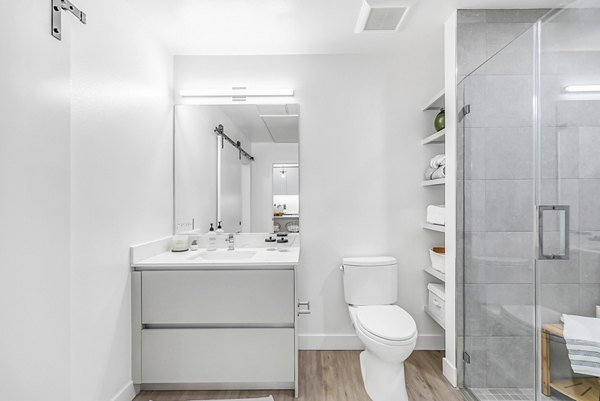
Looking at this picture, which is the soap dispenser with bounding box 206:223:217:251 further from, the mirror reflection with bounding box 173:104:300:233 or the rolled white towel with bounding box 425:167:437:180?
the rolled white towel with bounding box 425:167:437:180

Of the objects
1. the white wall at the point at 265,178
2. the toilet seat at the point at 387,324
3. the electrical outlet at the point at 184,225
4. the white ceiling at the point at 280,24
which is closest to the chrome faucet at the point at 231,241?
the white wall at the point at 265,178

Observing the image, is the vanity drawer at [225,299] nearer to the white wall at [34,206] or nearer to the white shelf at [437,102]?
the white wall at [34,206]

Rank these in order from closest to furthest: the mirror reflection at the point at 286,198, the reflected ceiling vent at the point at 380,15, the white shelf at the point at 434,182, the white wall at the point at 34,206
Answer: the white wall at the point at 34,206 < the reflected ceiling vent at the point at 380,15 < the white shelf at the point at 434,182 < the mirror reflection at the point at 286,198

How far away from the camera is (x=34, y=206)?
1239mm

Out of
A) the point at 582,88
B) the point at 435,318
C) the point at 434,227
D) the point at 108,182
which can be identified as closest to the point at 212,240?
the point at 108,182

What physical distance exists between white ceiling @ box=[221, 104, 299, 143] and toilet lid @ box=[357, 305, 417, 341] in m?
1.38

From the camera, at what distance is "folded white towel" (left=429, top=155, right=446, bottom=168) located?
2.29m

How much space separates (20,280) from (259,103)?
1890 millimetres

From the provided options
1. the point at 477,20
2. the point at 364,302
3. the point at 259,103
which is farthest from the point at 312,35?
the point at 364,302

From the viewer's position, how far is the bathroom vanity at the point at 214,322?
1.98m

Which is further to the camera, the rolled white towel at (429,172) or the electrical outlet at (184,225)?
the electrical outlet at (184,225)

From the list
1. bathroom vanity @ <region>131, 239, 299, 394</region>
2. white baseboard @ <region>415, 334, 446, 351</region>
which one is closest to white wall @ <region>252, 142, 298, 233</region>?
bathroom vanity @ <region>131, 239, 299, 394</region>

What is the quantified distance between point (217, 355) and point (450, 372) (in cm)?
148

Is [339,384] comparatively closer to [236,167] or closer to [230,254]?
[230,254]
